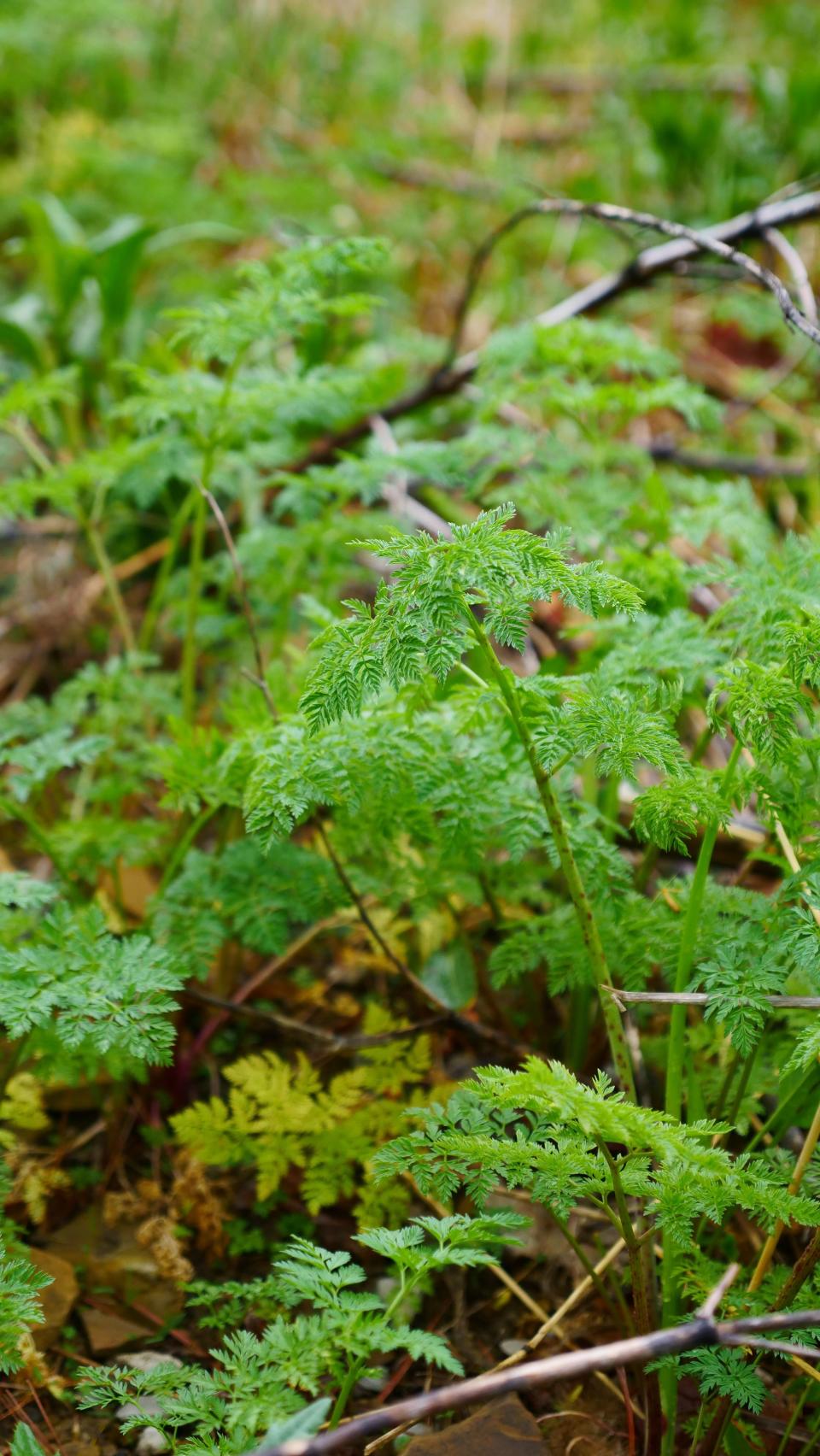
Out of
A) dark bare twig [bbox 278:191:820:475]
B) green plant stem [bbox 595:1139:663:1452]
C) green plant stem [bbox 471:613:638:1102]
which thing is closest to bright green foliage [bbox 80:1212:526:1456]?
green plant stem [bbox 595:1139:663:1452]

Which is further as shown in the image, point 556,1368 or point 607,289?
A: point 607,289

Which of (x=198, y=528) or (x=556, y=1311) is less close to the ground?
(x=198, y=528)

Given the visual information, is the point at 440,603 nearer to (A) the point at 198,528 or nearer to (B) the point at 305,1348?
(B) the point at 305,1348

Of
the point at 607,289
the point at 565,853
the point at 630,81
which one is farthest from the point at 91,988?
the point at 630,81

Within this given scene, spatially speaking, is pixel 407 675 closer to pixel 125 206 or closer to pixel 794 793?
pixel 794 793

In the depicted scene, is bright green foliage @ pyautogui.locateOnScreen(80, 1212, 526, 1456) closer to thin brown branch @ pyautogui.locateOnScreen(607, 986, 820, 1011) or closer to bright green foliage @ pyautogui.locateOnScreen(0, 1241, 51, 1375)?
bright green foliage @ pyautogui.locateOnScreen(0, 1241, 51, 1375)

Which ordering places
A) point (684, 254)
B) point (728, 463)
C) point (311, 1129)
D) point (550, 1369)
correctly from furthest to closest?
point (728, 463)
point (684, 254)
point (311, 1129)
point (550, 1369)

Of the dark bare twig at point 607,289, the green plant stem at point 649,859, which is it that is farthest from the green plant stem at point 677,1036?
the dark bare twig at point 607,289
